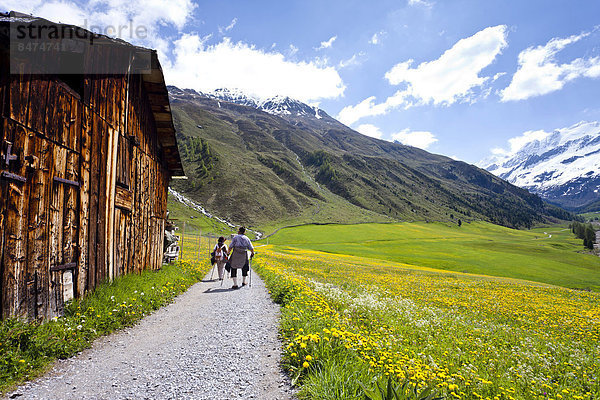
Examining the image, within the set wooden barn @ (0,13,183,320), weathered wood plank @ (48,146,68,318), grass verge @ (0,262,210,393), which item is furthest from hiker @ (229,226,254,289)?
weathered wood plank @ (48,146,68,318)

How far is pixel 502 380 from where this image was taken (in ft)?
22.1

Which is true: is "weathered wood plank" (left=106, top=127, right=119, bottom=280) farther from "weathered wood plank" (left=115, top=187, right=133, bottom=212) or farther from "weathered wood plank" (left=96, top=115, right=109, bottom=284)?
"weathered wood plank" (left=115, top=187, right=133, bottom=212)

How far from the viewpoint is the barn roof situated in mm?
6723

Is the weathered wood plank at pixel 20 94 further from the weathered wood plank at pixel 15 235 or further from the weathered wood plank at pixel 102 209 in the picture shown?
the weathered wood plank at pixel 102 209

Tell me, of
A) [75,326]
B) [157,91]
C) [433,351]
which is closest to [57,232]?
[75,326]

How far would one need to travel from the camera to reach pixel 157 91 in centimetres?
1428

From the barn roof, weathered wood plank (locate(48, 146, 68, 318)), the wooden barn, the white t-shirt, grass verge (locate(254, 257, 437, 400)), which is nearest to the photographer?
grass verge (locate(254, 257, 437, 400))

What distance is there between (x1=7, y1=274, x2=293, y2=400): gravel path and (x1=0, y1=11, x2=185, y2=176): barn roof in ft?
22.5

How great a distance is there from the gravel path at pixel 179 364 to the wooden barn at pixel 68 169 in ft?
6.58

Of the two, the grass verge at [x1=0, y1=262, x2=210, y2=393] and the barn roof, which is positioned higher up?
the barn roof

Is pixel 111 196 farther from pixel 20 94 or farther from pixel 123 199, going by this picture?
pixel 20 94

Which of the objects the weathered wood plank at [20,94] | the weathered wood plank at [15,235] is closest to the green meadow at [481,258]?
the weathered wood plank at [15,235]

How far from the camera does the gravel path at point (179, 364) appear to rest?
5078 mm

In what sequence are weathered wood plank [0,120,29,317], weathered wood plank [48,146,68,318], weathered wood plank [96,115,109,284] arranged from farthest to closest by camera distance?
weathered wood plank [96,115,109,284] < weathered wood plank [48,146,68,318] < weathered wood plank [0,120,29,317]
